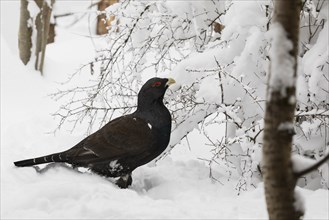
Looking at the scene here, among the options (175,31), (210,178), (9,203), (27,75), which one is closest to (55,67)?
(27,75)

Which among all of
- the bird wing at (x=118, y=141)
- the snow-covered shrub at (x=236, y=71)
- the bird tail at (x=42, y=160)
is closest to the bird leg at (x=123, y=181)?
the bird wing at (x=118, y=141)

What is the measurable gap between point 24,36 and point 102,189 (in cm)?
596

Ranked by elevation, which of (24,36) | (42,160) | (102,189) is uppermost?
(24,36)

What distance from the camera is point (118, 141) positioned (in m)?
4.72

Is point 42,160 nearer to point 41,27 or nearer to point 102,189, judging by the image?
point 102,189

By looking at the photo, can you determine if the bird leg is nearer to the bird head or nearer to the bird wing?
the bird wing

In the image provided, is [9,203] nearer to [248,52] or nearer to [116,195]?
[116,195]

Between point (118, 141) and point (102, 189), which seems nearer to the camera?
point (102, 189)

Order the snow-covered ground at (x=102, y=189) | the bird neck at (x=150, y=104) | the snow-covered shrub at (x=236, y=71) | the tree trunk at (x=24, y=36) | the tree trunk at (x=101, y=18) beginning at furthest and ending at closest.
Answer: the tree trunk at (x=101, y=18) → the tree trunk at (x=24, y=36) → the bird neck at (x=150, y=104) → the snow-covered shrub at (x=236, y=71) → the snow-covered ground at (x=102, y=189)

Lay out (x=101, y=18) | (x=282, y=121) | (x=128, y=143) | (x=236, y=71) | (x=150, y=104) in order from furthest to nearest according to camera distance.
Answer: (x=101, y=18)
(x=150, y=104)
(x=128, y=143)
(x=236, y=71)
(x=282, y=121)

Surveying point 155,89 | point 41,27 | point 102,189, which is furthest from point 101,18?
point 102,189

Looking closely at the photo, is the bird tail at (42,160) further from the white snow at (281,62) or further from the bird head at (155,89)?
the white snow at (281,62)

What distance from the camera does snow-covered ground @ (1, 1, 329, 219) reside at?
360cm

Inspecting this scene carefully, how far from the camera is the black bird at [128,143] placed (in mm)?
4680
